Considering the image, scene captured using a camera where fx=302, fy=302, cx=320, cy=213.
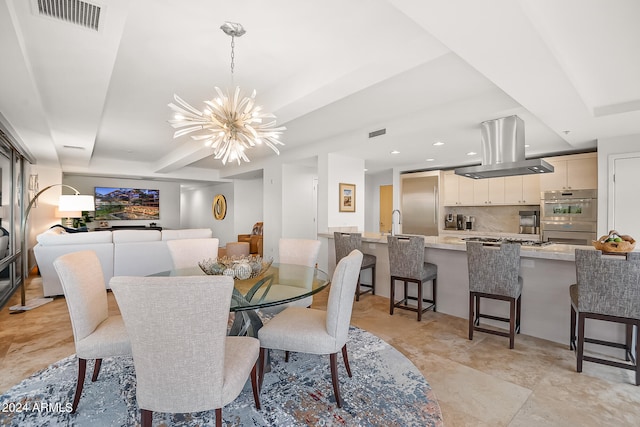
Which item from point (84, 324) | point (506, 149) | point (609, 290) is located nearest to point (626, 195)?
point (506, 149)

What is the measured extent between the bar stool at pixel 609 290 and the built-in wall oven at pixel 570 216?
294 cm

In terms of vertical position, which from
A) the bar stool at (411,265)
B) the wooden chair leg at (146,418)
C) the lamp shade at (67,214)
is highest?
the lamp shade at (67,214)

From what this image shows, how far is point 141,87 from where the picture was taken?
10.4 ft

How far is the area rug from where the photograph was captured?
171 cm

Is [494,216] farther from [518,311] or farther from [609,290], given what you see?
[609,290]

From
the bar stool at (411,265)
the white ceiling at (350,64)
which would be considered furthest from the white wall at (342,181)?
the bar stool at (411,265)

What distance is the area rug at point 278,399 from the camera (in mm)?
1706

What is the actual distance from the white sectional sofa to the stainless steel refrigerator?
4.17 m

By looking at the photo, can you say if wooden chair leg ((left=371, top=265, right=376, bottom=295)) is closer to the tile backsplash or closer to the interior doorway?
the tile backsplash

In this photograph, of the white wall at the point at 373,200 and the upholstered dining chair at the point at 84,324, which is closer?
the upholstered dining chair at the point at 84,324

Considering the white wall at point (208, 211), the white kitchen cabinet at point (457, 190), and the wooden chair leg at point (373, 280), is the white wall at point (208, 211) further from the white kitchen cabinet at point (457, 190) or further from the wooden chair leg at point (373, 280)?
the white kitchen cabinet at point (457, 190)

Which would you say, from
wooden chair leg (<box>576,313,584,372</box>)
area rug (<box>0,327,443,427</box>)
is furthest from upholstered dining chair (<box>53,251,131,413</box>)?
wooden chair leg (<box>576,313,584,372</box>)

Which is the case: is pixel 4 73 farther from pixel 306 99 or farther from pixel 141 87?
pixel 306 99

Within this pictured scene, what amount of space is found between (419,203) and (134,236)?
5331 millimetres
